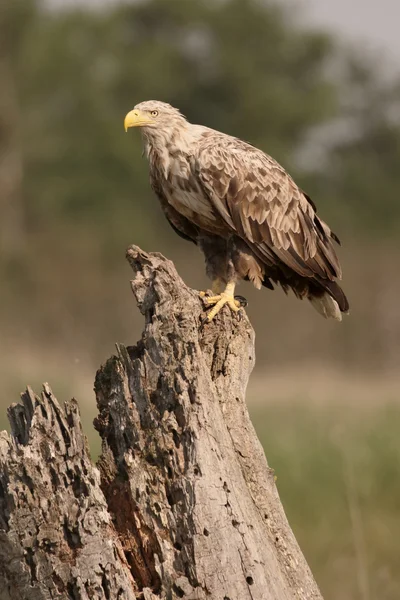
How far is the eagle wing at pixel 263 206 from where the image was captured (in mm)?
5699

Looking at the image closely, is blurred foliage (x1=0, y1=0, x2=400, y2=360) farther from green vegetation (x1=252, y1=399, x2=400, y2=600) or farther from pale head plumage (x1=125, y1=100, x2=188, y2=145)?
pale head plumage (x1=125, y1=100, x2=188, y2=145)

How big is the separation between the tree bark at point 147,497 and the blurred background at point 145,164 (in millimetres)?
12202

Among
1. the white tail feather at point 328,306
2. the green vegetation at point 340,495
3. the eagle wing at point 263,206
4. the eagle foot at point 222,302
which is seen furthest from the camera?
the green vegetation at point 340,495

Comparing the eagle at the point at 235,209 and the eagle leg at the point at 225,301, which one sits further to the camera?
the eagle at the point at 235,209

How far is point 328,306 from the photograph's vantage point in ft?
20.1

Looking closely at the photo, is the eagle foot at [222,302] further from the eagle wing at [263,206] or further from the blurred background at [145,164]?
the blurred background at [145,164]

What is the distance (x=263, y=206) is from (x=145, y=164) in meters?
20.9

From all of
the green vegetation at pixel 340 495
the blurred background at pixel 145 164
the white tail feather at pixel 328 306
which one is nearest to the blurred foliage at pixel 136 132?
the blurred background at pixel 145 164

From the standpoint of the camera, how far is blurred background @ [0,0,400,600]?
21.6 m

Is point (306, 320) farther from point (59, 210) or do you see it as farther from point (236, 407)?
point (236, 407)

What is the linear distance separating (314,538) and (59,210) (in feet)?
69.0

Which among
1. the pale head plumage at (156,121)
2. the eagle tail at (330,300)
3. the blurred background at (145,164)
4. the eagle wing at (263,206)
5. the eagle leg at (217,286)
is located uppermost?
the blurred background at (145,164)

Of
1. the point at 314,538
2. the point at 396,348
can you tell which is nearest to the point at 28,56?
the point at 396,348

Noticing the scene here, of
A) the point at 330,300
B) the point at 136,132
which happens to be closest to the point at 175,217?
the point at 330,300
